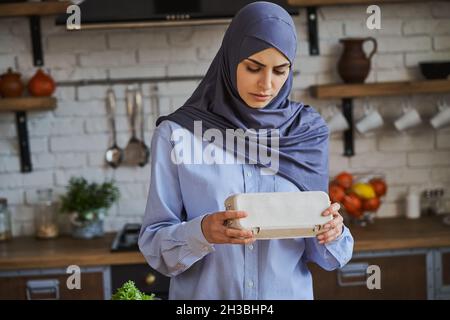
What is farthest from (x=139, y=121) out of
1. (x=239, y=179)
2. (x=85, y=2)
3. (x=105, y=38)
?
(x=239, y=179)

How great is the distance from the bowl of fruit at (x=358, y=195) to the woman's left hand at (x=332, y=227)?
5.49 feet

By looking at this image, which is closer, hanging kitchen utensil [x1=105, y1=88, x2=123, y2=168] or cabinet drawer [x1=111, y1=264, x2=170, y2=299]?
cabinet drawer [x1=111, y1=264, x2=170, y2=299]

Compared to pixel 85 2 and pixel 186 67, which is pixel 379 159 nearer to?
pixel 186 67

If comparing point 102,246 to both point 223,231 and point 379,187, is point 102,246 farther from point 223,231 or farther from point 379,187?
point 223,231

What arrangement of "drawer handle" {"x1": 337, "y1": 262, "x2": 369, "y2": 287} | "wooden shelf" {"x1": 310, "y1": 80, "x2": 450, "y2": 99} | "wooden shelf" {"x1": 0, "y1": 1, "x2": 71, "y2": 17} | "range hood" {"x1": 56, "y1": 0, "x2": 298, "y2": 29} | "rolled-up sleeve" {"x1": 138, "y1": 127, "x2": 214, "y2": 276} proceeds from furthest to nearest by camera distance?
"wooden shelf" {"x1": 310, "y1": 80, "x2": 450, "y2": 99} < "wooden shelf" {"x1": 0, "y1": 1, "x2": 71, "y2": 17} < "drawer handle" {"x1": 337, "y1": 262, "x2": 369, "y2": 287} < "range hood" {"x1": 56, "y1": 0, "x2": 298, "y2": 29} < "rolled-up sleeve" {"x1": 138, "y1": 127, "x2": 214, "y2": 276}

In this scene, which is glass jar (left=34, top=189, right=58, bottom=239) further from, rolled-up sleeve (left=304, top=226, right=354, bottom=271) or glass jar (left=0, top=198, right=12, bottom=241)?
rolled-up sleeve (left=304, top=226, right=354, bottom=271)

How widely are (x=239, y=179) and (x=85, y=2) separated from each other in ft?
4.88

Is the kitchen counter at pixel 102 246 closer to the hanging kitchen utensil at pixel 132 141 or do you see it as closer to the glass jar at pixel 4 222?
the glass jar at pixel 4 222

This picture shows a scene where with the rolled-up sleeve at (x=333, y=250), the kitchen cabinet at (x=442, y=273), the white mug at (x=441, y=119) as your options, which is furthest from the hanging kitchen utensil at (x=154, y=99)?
the rolled-up sleeve at (x=333, y=250)

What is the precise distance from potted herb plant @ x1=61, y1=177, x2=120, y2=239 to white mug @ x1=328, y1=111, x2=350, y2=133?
0.96m

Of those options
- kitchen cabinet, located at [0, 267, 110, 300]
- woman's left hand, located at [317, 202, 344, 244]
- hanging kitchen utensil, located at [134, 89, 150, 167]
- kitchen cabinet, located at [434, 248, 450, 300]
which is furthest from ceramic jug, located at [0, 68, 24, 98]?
woman's left hand, located at [317, 202, 344, 244]

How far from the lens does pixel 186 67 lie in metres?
3.30

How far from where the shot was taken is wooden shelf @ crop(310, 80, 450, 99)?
3.20 m
